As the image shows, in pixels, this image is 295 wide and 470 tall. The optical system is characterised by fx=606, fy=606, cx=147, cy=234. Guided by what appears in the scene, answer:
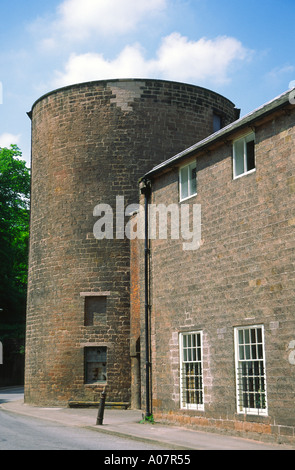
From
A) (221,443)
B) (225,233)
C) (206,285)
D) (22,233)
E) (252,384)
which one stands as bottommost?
(221,443)

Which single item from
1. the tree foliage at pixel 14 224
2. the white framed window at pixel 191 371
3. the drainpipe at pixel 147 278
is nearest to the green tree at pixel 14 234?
the tree foliage at pixel 14 224

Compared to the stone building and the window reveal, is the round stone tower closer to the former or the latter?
the window reveal

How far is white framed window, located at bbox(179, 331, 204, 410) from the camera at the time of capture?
15430mm

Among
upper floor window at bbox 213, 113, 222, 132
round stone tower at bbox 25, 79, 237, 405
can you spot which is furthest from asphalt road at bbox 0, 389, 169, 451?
upper floor window at bbox 213, 113, 222, 132

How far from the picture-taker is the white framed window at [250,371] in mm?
13188

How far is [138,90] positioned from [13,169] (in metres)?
20.3

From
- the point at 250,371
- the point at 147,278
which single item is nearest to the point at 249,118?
the point at 250,371

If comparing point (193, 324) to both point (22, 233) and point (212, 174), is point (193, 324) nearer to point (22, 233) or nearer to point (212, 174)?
point (212, 174)

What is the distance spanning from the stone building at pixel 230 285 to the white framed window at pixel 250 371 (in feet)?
0.08

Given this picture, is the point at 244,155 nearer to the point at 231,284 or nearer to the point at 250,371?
the point at 231,284

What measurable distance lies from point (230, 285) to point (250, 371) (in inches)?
81.4

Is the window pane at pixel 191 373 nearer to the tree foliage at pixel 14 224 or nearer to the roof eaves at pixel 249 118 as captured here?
the roof eaves at pixel 249 118

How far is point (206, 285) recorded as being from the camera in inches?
604
